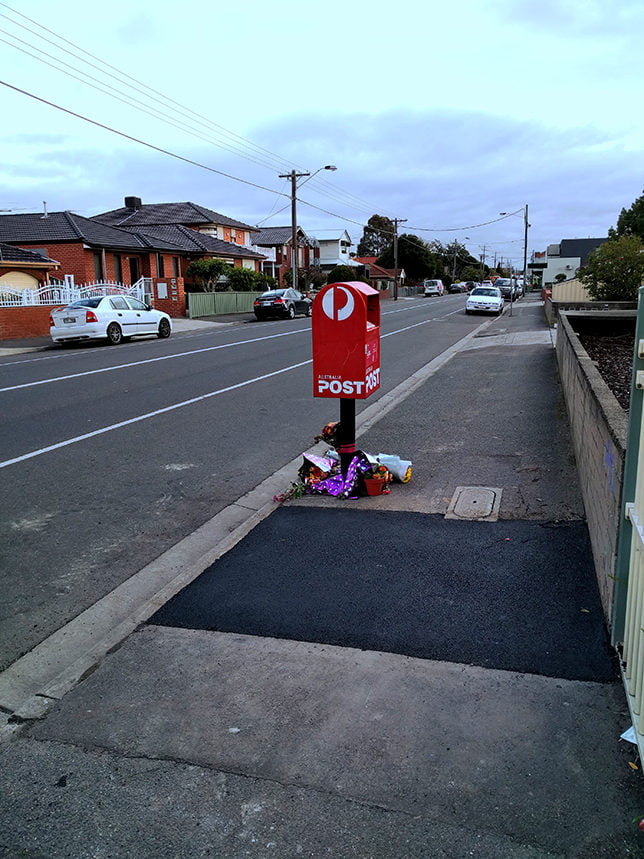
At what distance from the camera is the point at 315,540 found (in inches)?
208

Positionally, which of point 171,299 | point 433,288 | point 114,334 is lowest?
point 114,334

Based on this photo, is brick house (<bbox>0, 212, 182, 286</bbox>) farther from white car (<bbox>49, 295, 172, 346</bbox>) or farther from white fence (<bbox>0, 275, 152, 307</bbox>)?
white car (<bbox>49, 295, 172, 346</bbox>)

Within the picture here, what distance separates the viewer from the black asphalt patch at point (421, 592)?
3.71 metres

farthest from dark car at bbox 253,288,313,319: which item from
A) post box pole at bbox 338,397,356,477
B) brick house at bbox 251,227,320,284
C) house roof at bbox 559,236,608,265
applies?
house roof at bbox 559,236,608,265

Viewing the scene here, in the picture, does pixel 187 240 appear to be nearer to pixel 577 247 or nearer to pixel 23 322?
pixel 23 322

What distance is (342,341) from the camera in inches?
232

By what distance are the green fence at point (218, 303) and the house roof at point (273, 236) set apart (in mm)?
31672

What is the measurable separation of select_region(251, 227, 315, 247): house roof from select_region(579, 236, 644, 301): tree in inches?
2181

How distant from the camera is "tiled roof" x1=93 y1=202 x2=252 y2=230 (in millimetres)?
50747

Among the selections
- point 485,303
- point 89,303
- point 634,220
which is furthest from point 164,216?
point 634,220

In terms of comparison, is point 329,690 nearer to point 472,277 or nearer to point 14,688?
point 14,688

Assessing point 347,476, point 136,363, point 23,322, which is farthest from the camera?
point 23,322

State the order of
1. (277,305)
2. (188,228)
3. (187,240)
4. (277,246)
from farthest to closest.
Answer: (277,246)
(188,228)
(187,240)
(277,305)

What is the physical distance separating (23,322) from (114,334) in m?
4.36
